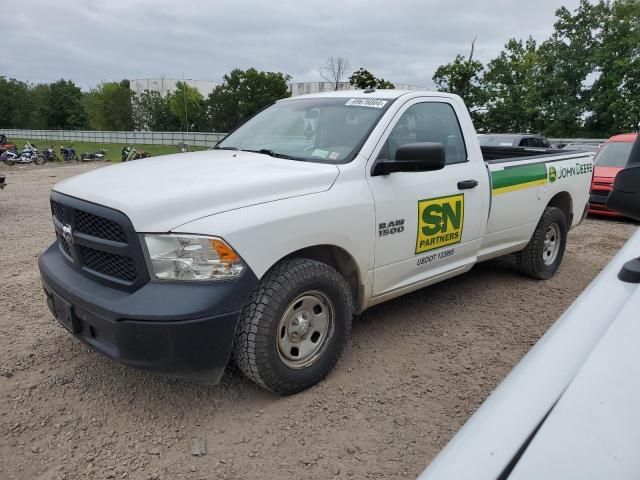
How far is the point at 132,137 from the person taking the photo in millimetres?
48406

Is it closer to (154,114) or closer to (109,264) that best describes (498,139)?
(109,264)

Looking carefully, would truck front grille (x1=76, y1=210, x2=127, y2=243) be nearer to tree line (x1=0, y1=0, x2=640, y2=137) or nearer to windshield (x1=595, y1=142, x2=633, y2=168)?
windshield (x1=595, y1=142, x2=633, y2=168)

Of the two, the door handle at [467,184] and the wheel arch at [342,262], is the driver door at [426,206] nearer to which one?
the door handle at [467,184]

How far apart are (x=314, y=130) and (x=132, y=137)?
163ft

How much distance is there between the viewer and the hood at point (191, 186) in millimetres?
2414

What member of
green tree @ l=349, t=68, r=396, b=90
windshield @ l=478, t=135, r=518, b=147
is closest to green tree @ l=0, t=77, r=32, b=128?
green tree @ l=349, t=68, r=396, b=90

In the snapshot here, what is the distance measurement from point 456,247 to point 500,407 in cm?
285

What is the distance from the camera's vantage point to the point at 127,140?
4903 centimetres

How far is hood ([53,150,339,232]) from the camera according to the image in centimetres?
241

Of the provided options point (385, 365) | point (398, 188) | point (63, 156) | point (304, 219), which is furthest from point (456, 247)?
point (63, 156)

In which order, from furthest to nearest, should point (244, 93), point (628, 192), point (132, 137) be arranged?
1. point (244, 93)
2. point (132, 137)
3. point (628, 192)

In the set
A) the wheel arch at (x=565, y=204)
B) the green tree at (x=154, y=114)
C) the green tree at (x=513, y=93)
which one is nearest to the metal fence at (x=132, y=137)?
the green tree at (x=154, y=114)

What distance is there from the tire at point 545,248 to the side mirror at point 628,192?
3.58 metres

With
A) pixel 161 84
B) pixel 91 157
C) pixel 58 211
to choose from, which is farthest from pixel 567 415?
pixel 161 84
